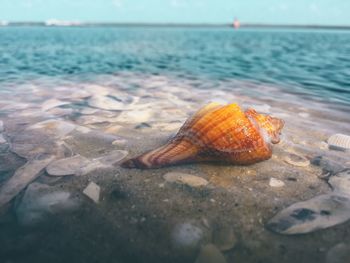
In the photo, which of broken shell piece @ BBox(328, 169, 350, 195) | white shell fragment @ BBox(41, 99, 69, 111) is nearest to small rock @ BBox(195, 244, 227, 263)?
broken shell piece @ BBox(328, 169, 350, 195)

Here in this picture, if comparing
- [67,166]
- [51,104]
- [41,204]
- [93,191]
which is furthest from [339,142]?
[51,104]

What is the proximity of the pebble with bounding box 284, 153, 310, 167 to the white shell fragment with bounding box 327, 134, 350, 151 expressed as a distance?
573mm

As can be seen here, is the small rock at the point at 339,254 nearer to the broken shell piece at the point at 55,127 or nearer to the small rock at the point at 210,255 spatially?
the small rock at the point at 210,255

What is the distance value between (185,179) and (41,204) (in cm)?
116

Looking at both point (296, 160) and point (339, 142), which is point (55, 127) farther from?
point (339, 142)

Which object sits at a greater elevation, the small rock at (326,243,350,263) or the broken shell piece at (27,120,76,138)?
the small rock at (326,243,350,263)

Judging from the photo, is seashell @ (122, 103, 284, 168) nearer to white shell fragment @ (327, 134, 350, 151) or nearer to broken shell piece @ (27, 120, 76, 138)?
white shell fragment @ (327, 134, 350, 151)

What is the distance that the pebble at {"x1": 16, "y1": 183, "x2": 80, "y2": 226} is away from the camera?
2.25 meters

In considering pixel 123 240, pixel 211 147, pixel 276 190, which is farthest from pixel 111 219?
pixel 276 190

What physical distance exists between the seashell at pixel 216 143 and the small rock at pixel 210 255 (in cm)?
112

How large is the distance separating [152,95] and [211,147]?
382 cm

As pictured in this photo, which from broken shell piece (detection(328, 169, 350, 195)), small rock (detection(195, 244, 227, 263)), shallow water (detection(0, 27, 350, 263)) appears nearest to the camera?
small rock (detection(195, 244, 227, 263))

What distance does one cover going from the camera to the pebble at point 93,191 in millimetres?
2533

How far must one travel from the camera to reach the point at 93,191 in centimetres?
262
